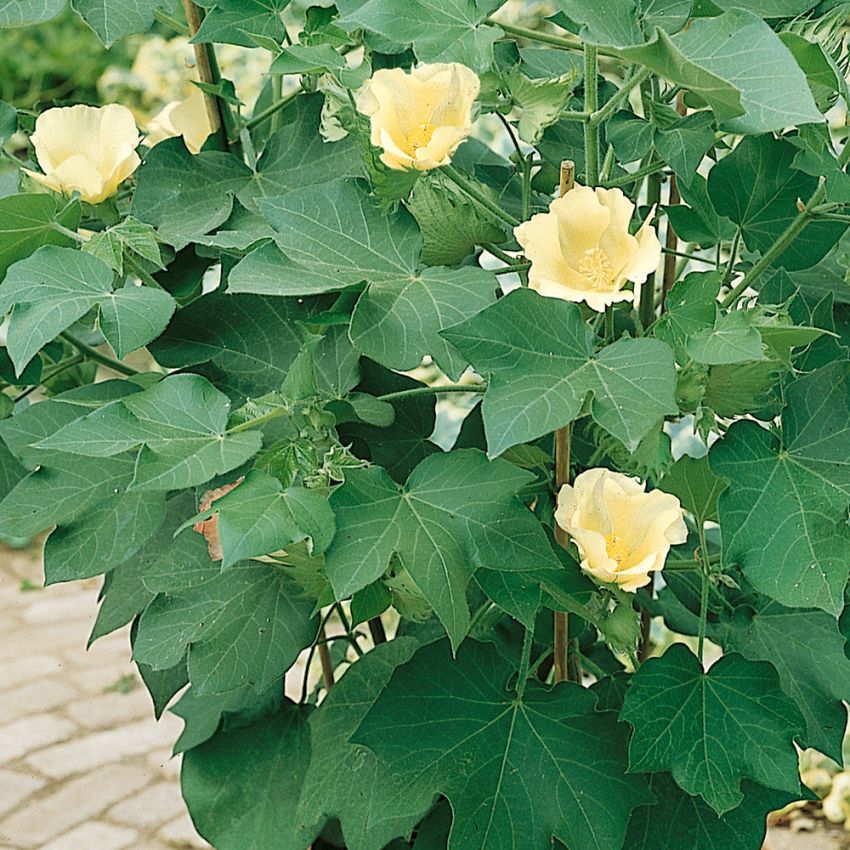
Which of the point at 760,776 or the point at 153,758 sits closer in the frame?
the point at 760,776

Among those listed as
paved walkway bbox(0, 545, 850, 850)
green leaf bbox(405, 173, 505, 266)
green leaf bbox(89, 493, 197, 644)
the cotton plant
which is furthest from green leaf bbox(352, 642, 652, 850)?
paved walkway bbox(0, 545, 850, 850)

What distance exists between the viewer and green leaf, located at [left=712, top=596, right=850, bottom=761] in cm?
97

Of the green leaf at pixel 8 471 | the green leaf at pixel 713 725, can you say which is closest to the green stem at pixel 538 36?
the green leaf at pixel 713 725

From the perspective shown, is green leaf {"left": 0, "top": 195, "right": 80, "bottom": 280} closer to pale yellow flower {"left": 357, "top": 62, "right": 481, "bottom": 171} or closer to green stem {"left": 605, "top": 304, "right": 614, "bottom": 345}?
pale yellow flower {"left": 357, "top": 62, "right": 481, "bottom": 171}

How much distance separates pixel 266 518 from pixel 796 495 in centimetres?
36

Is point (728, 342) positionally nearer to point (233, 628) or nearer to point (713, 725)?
point (713, 725)

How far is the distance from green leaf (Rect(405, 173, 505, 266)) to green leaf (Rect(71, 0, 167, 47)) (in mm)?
232

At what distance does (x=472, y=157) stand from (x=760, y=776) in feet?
1.97

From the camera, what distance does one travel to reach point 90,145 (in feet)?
3.30

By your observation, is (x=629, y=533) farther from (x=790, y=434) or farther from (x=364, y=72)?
(x=364, y=72)

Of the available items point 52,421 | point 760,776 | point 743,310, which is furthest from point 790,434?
point 52,421

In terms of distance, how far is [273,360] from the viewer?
996 millimetres

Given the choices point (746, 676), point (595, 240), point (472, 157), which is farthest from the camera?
point (472, 157)

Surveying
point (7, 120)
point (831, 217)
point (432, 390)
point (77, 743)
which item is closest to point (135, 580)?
point (432, 390)
